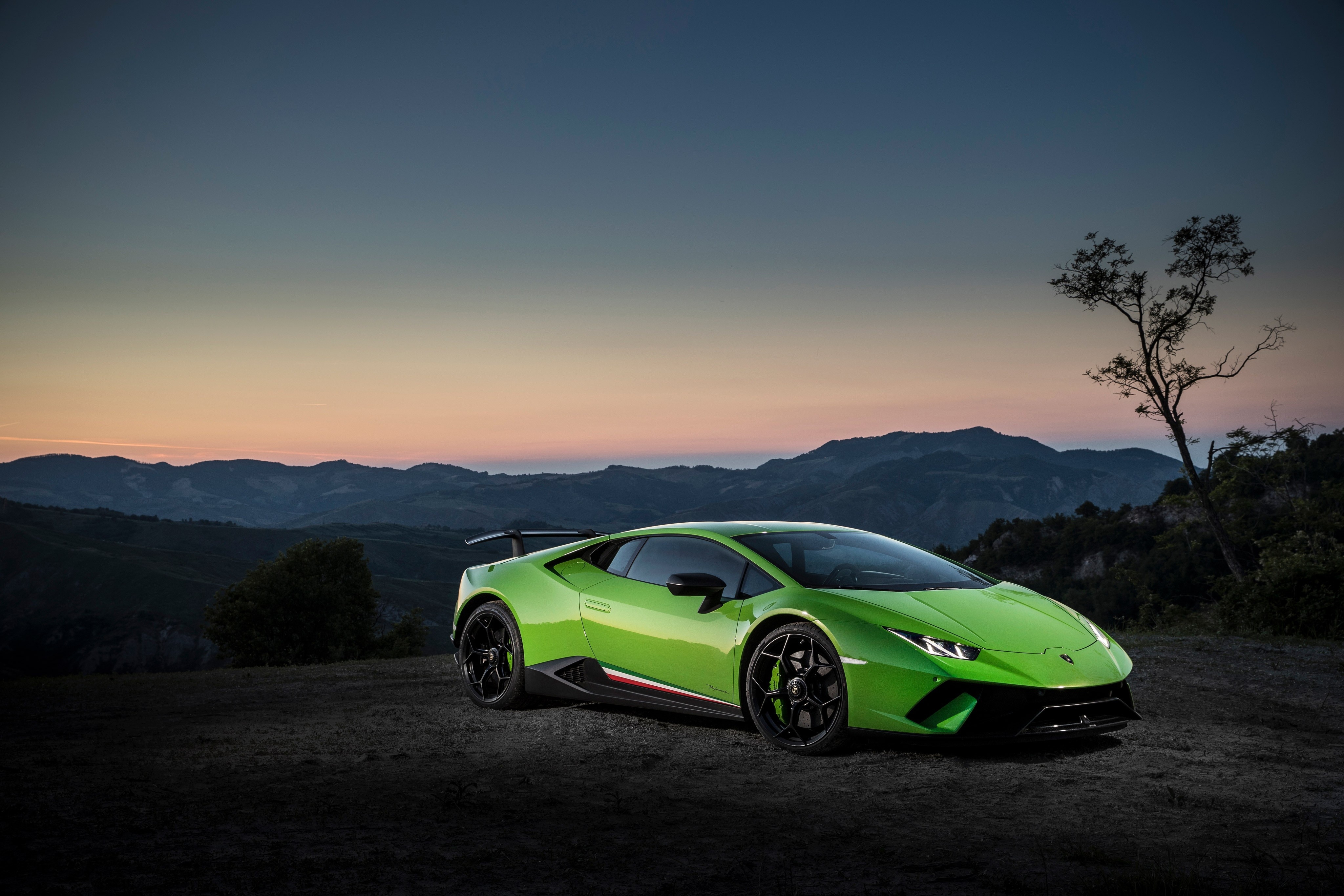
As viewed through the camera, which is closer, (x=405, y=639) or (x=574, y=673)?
(x=574, y=673)

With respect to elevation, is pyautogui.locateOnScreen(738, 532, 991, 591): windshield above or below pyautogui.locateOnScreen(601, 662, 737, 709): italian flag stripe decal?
above

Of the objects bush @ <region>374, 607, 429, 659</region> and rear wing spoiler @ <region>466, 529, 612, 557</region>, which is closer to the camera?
rear wing spoiler @ <region>466, 529, 612, 557</region>

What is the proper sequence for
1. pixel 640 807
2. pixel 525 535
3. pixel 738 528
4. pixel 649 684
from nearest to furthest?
1. pixel 640 807
2. pixel 649 684
3. pixel 738 528
4. pixel 525 535

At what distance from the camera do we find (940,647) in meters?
5.39

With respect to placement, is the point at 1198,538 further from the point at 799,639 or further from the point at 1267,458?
the point at 799,639

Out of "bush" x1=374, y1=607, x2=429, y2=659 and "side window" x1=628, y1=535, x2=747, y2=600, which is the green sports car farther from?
"bush" x1=374, y1=607, x2=429, y2=659

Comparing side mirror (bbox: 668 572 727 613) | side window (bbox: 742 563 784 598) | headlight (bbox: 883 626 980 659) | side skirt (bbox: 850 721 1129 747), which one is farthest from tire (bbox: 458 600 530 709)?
headlight (bbox: 883 626 980 659)

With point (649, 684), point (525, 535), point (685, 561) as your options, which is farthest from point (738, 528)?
point (525, 535)

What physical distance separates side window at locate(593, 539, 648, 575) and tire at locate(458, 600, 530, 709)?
917mm

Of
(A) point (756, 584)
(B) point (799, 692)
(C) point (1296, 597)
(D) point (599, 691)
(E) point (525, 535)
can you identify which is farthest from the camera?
(C) point (1296, 597)

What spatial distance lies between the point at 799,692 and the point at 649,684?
48.8 inches

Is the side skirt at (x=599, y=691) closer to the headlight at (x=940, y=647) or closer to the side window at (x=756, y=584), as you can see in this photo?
the side window at (x=756, y=584)

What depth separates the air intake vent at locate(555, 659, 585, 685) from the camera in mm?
7051

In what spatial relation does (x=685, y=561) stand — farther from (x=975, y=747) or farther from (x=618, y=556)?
(x=975, y=747)
